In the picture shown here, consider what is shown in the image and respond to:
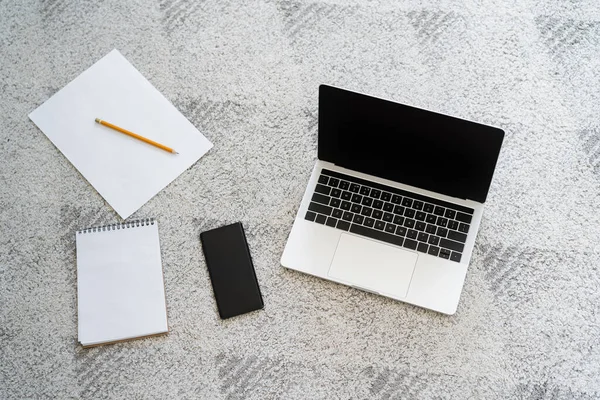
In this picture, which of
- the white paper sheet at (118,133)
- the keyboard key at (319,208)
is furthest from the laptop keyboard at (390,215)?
the white paper sheet at (118,133)

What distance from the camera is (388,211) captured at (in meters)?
0.92

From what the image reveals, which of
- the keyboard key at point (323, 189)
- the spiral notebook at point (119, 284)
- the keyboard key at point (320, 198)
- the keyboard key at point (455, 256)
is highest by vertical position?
the keyboard key at point (323, 189)

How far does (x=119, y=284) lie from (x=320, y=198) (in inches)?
12.8

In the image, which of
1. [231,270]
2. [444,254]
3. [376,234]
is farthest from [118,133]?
[444,254]

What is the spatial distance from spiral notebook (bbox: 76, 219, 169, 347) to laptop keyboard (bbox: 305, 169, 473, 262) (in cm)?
25

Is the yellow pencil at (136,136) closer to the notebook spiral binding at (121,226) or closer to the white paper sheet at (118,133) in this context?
the white paper sheet at (118,133)

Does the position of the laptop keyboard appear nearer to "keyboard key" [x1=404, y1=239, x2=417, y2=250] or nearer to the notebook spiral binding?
"keyboard key" [x1=404, y1=239, x2=417, y2=250]

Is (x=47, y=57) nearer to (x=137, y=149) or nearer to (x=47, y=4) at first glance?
(x=47, y=4)

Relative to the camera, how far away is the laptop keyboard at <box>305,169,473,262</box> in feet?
2.97

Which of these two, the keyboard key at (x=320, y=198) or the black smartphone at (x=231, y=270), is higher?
the keyboard key at (x=320, y=198)

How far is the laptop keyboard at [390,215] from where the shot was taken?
91 cm

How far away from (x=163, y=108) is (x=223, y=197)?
0.19 meters

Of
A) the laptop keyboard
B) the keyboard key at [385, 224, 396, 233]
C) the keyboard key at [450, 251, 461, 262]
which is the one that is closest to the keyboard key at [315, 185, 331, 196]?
the laptop keyboard

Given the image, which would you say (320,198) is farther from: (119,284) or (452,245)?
(119,284)
